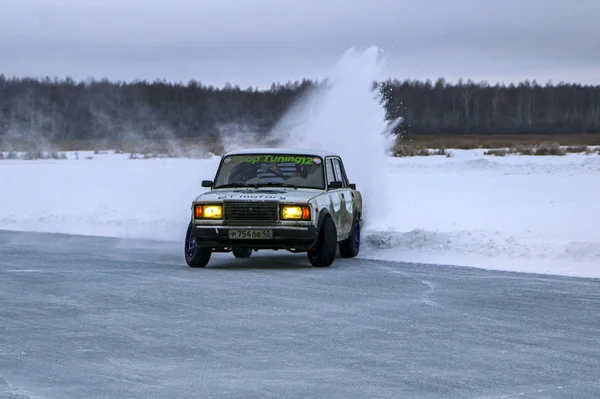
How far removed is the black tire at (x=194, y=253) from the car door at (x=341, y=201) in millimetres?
2026

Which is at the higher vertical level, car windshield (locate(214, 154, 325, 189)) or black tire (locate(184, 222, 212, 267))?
car windshield (locate(214, 154, 325, 189))

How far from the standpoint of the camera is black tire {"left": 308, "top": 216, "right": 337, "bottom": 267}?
600 inches

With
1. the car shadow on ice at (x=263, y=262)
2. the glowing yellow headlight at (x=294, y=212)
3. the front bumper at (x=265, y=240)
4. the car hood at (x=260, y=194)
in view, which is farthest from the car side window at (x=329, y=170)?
the front bumper at (x=265, y=240)

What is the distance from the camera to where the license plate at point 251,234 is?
14.7 m

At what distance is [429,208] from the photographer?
29734mm

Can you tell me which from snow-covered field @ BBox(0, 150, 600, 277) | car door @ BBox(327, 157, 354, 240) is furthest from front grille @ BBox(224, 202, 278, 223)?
snow-covered field @ BBox(0, 150, 600, 277)

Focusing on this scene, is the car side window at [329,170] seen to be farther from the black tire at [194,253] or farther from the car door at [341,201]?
the black tire at [194,253]

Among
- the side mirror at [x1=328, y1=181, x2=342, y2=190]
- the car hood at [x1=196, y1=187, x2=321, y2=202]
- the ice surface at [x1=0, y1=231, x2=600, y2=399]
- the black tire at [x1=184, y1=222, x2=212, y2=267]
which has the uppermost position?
the side mirror at [x1=328, y1=181, x2=342, y2=190]

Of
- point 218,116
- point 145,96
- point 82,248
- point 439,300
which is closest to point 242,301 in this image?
point 439,300

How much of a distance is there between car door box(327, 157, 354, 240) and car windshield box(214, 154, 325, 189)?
36 cm

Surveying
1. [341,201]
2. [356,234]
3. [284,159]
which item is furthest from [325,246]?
[356,234]

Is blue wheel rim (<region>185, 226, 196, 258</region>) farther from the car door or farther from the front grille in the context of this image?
the car door

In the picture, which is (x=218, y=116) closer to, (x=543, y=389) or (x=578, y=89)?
(x=578, y=89)

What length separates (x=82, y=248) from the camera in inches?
750
